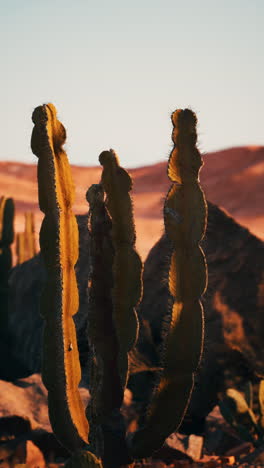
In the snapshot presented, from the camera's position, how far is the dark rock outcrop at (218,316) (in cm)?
619

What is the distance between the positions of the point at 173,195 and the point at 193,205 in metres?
0.12

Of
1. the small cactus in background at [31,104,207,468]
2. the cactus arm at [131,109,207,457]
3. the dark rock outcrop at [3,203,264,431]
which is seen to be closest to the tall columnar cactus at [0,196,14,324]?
the dark rock outcrop at [3,203,264,431]

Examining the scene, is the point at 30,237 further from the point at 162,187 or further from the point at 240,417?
the point at 162,187

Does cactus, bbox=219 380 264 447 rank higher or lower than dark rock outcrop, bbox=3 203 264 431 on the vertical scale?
lower

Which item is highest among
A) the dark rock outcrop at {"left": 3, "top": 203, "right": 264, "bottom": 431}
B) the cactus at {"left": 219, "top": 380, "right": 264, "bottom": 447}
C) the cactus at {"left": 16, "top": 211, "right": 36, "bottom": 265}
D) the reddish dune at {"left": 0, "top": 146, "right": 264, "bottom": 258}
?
the reddish dune at {"left": 0, "top": 146, "right": 264, "bottom": 258}

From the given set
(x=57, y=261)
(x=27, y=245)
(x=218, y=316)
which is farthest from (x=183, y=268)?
(x=27, y=245)

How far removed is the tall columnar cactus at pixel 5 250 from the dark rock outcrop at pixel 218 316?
87cm

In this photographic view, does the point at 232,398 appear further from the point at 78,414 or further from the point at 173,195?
the point at 173,195

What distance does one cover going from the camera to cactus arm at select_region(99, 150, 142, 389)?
13.5ft

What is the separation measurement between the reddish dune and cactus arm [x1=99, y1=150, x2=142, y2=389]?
66.8 ft

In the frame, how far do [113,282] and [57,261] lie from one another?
0.41 m

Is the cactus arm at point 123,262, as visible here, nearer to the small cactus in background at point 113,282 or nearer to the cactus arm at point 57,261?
the small cactus in background at point 113,282

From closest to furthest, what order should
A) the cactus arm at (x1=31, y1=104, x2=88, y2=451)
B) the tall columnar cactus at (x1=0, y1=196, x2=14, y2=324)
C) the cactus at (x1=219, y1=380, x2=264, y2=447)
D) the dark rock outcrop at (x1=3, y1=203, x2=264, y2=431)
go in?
the cactus arm at (x1=31, y1=104, x2=88, y2=451) < the cactus at (x1=219, y1=380, x2=264, y2=447) < the dark rock outcrop at (x1=3, y1=203, x2=264, y2=431) < the tall columnar cactus at (x1=0, y1=196, x2=14, y2=324)

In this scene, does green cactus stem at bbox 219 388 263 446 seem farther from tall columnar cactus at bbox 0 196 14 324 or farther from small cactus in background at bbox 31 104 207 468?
tall columnar cactus at bbox 0 196 14 324
